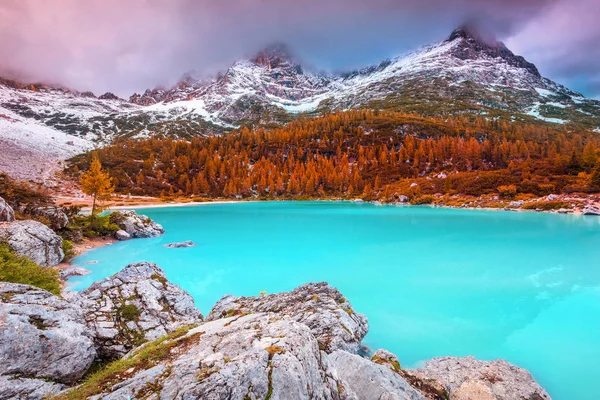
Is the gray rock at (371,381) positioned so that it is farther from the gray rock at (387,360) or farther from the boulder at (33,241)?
the boulder at (33,241)

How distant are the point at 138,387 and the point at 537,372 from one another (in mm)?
14021

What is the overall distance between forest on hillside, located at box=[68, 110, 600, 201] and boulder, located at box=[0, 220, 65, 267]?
80828mm

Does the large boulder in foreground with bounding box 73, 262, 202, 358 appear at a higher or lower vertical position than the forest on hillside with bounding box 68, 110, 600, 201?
lower

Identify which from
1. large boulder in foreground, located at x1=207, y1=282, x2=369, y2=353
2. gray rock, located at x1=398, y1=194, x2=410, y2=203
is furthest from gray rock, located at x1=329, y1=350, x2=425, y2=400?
gray rock, located at x1=398, y1=194, x2=410, y2=203

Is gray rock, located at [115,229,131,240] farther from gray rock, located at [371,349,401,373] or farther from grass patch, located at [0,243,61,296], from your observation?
gray rock, located at [371,349,401,373]

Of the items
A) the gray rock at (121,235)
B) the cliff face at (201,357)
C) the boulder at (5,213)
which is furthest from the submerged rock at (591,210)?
the boulder at (5,213)

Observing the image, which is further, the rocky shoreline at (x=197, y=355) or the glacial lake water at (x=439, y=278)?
the glacial lake water at (x=439, y=278)

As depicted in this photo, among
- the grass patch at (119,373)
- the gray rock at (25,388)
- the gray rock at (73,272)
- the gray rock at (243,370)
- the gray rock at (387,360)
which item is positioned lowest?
the gray rock at (73,272)

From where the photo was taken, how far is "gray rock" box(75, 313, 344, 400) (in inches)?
172

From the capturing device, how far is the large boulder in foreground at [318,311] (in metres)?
10.1

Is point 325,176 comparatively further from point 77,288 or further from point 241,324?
point 241,324

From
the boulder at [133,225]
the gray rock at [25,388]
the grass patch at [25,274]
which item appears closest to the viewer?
the gray rock at [25,388]

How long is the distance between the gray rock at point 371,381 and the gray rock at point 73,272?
21827 mm

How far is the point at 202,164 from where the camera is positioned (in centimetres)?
14675
